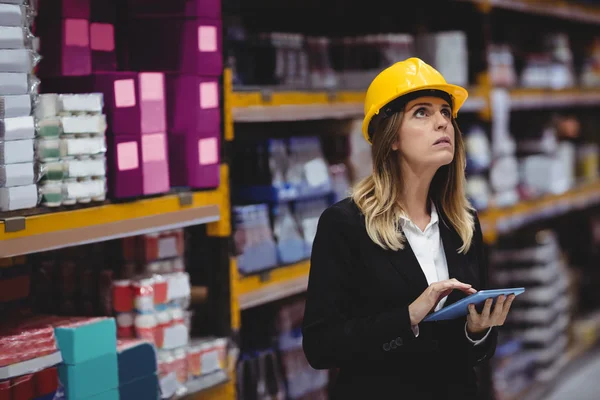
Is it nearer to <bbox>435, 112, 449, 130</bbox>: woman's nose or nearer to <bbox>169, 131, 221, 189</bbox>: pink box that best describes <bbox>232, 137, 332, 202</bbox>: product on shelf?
<bbox>169, 131, 221, 189</bbox>: pink box

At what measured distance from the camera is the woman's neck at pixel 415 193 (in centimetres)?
227

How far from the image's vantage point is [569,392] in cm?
559

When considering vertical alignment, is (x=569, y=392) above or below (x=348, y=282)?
below

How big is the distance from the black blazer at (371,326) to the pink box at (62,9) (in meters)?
0.99

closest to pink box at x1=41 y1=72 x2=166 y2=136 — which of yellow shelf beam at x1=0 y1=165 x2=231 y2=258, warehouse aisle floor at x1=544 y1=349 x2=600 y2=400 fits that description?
yellow shelf beam at x1=0 y1=165 x2=231 y2=258

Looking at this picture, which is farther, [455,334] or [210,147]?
[210,147]

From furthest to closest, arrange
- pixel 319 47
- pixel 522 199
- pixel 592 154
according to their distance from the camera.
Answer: pixel 592 154
pixel 522 199
pixel 319 47

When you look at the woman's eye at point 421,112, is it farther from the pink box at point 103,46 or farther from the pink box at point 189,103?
the pink box at point 103,46

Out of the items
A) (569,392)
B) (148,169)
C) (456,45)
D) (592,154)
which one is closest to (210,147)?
(148,169)

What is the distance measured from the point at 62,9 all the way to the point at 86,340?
3.17ft

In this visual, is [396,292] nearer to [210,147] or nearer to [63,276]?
[210,147]

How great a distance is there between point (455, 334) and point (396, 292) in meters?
0.22

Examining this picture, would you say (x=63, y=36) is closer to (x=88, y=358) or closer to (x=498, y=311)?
(x=88, y=358)

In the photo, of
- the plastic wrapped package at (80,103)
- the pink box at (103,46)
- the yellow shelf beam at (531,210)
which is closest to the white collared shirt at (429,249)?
the plastic wrapped package at (80,103)
